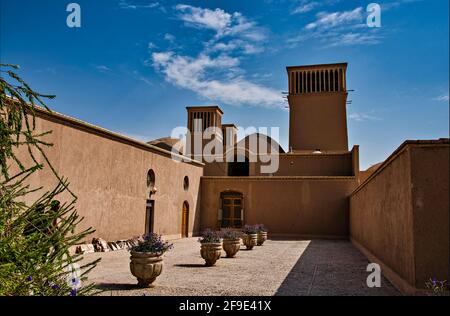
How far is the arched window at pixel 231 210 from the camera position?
2412cm

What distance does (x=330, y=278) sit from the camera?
932cm

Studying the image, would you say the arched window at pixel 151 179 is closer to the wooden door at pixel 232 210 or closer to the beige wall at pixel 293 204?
the beige wall at pixel 293 204

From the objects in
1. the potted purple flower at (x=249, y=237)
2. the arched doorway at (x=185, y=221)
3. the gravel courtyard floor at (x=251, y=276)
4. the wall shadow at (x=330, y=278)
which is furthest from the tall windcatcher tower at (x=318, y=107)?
the wall shadow at (x=330, y=278)

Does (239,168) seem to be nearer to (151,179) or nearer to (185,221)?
(185,221)

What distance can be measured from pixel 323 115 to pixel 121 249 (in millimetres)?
20587

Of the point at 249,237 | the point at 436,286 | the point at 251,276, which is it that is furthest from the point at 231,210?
the point at 436,286

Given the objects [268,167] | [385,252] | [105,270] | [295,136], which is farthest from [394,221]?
[295,136]

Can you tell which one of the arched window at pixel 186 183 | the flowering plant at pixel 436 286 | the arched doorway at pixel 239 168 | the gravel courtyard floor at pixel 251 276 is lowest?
the gravel courtyard floor at pixel 251 276

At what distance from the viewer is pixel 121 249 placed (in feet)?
51.6

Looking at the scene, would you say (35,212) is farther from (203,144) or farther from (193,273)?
(203,144)

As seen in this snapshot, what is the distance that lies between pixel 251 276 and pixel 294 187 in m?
14.3

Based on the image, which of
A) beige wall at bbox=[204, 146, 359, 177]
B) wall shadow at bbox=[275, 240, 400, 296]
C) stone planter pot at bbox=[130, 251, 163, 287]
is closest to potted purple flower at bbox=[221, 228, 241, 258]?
wall shadow at bbox=[275, 240, 400, 296]

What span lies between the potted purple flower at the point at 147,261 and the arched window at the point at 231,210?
15.8m

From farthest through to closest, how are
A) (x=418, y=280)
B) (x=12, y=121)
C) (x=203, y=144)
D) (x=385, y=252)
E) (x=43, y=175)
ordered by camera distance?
(x=203, y=144) < (x=43, y=175) < (x=385, y=252) < (x=418, y=280) < (x=12, y=121)
